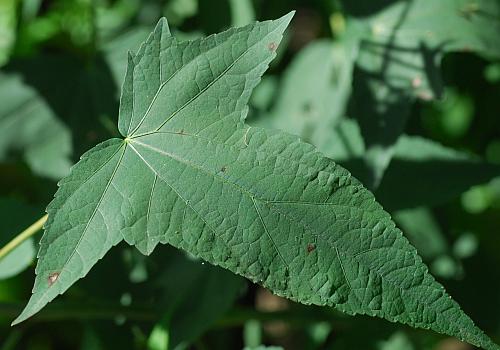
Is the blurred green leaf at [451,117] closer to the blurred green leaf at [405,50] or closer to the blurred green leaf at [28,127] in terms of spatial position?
the blurred green leaf at [405,50]

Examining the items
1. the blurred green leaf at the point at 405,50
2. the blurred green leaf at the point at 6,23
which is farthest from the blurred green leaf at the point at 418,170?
the blurred green leaf at the point at 6,23

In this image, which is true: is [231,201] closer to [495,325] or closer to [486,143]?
[495,325]

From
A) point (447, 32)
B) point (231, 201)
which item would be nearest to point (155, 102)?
point (231, 201)

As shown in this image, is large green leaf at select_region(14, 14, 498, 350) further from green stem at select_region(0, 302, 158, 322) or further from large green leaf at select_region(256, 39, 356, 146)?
large green leaf at select_region(256, 39, 356, 146)

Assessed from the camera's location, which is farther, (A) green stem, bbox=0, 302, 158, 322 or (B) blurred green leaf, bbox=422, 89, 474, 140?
(B) blurred green leaf, bbox=422, 89, 474, 140

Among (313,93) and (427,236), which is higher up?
(313,93)

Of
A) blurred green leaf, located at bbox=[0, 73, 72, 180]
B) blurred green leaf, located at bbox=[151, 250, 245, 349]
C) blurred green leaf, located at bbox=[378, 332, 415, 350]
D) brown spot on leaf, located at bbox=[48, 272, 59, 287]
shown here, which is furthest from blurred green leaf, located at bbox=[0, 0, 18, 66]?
brown spot on leaf, located at bbox=[48, 272, 59, 287]

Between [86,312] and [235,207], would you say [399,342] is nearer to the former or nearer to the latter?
[86,312]

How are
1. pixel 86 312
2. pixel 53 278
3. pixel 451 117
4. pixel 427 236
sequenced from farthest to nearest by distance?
pixel 451 117, pixel 427 236, pixel 86 312, pixel 53 278

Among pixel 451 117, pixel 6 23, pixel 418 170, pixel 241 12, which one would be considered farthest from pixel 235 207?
pixel 6 23
